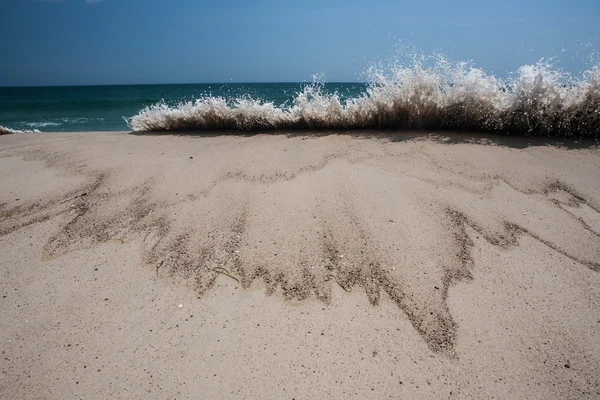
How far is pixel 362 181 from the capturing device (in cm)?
276

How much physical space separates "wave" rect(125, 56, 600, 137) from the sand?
711 mm

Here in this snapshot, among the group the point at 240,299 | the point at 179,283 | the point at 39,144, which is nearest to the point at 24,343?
the point at 179,283

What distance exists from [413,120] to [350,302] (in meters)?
3.13

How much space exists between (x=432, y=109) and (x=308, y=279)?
3.17 m

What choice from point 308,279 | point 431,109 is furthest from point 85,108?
point 308,279

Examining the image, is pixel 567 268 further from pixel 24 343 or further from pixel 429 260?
pixel 24 343

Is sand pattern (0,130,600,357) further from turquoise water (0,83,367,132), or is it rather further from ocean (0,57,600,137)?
turquoise water (0,83,367,132)

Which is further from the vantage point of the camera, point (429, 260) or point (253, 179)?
point (253, 179)

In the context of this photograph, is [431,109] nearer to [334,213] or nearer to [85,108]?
[334,213]

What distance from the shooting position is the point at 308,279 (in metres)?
1.85

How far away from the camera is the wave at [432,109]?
12.1 ft

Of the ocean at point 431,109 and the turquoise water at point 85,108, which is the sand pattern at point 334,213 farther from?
the turquoise water at point 85,108

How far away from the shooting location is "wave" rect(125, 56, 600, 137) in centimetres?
368

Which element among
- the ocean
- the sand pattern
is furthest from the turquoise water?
the sand pattern
